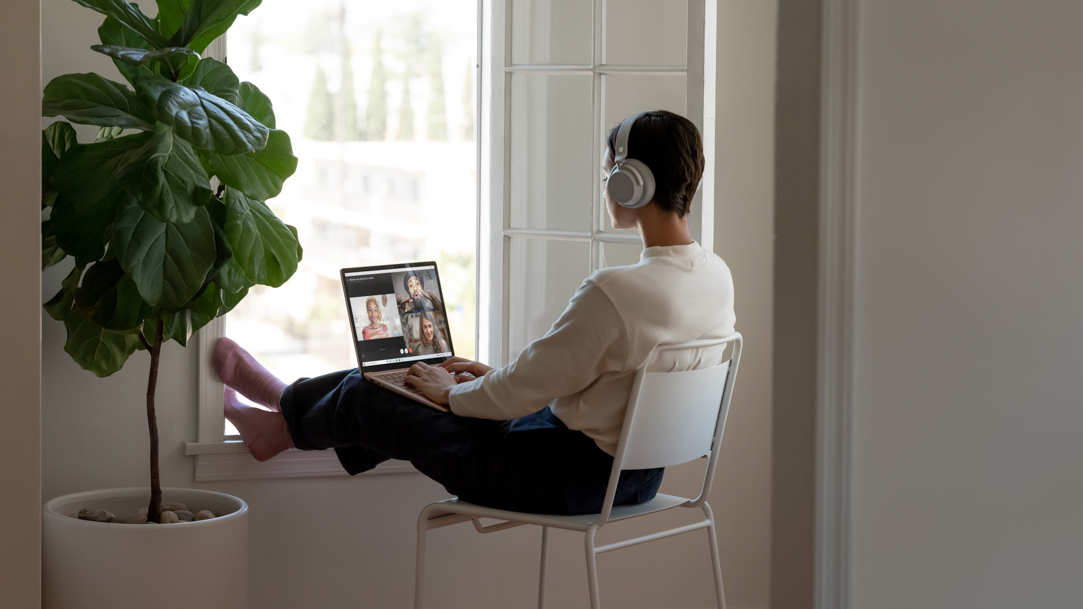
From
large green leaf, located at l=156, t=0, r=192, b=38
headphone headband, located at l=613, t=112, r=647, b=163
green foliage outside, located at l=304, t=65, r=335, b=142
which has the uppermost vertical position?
large green leaf, located at l=156, t=0, r=192, b=38

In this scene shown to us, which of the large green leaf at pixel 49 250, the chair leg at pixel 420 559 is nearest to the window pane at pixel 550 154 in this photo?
the chair leg at pixel 420 559

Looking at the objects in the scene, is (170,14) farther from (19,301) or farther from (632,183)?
(632,183)

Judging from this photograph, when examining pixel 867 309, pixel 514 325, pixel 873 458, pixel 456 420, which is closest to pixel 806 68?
pixel 867 309

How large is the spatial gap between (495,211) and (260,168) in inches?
32.4

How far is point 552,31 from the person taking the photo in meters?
2.48

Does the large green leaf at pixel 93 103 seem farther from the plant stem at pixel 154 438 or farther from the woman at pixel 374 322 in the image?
the woman at pixel 374 322

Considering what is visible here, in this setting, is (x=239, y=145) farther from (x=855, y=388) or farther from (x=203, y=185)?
(x=855, y=388)

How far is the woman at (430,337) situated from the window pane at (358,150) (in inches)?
25.7

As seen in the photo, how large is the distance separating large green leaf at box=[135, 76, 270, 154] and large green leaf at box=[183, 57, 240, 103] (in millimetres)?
203

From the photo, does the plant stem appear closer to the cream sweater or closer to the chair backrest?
the cream sweater

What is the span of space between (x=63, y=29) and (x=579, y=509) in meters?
1.70

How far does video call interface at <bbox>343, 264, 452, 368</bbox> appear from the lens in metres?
2.02

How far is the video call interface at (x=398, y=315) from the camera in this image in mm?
2020

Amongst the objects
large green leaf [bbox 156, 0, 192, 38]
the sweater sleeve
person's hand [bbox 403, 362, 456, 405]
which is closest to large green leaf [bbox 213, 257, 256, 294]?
person's hand [bbox 403, 362, 456, 405]
